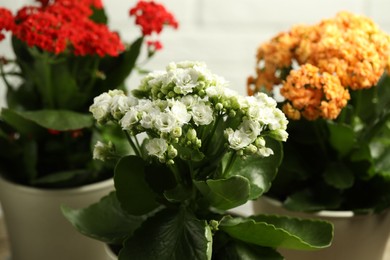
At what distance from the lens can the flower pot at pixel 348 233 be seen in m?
0.90

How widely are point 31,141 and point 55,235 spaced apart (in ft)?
0.48

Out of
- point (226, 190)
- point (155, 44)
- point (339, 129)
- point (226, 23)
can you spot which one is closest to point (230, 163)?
point (226, 190)

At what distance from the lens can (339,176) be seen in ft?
3.07

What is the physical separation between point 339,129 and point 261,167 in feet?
0.58

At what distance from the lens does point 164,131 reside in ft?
2.14

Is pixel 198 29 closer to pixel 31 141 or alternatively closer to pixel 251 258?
pixel 31 141

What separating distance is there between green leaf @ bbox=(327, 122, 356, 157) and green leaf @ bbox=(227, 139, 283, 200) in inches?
6.1

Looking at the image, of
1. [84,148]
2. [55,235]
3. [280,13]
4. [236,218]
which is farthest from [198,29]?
[236,218]

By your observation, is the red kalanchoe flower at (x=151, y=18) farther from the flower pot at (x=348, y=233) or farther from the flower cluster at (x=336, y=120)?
the flower pot at (x=348, y=233)

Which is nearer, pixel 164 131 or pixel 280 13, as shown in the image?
pixel 164 131

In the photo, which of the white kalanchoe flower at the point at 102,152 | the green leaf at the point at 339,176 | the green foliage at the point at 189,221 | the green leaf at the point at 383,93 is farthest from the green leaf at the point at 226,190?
Result: the green leaf at the point at 383,93

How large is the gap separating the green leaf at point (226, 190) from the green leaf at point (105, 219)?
0.37ft

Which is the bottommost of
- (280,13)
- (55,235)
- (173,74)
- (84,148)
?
(55,235)

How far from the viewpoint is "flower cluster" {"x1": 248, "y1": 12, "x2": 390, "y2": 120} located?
849mm
